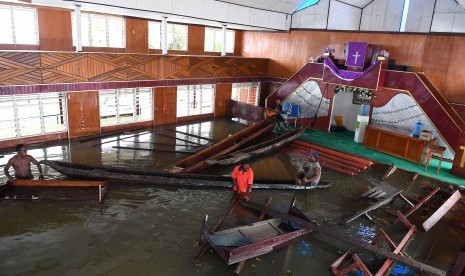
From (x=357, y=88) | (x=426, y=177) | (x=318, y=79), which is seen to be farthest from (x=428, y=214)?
(x=318, y=79)

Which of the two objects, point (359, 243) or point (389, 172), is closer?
point (359, 243)

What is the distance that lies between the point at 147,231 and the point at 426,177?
33.4 ft

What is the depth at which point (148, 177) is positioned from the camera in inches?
394

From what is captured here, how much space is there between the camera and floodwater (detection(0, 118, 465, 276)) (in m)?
6.46

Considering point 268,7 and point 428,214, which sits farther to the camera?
point 268,7

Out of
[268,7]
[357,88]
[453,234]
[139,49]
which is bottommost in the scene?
[453,234]

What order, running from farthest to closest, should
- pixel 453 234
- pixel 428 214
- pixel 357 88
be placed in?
pixel 357 88 → pixel 428 214 → pixel 453 234

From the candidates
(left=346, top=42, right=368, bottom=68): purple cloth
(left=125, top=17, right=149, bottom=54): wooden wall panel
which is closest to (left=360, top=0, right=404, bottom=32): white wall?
(left=346, top=42, right=368, bottom=68): purple cloth

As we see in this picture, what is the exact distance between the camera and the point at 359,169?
12914mm

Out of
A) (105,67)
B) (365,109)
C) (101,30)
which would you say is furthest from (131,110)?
(365,109)

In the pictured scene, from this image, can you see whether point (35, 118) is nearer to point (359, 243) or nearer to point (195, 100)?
point (195, 100)

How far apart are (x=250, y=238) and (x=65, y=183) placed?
18.5 ft

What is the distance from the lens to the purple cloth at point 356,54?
1514 cm

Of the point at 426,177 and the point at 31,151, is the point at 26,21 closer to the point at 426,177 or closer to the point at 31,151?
the point at 31,151
